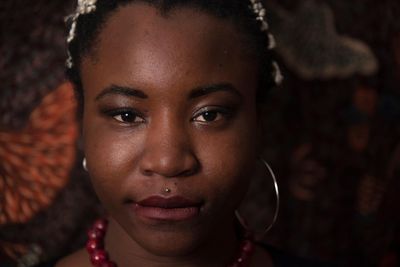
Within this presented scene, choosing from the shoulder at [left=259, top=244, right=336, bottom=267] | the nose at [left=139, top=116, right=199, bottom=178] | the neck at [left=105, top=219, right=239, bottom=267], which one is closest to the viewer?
the nose at [left=139, top=116, right=199, bottom=178]

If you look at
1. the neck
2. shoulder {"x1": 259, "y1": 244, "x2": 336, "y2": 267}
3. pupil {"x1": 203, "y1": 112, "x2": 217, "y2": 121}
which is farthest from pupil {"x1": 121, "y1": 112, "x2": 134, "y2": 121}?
shoulder {"x1": 259, "y1": 244, "x2": 336, "y2": 267}

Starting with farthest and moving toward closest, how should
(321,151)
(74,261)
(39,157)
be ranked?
(321,151), (39,157), (74,261)

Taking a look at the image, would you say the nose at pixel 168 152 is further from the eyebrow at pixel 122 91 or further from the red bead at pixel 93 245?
the red bead at pixel 93 245

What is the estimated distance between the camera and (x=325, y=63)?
1.49 meters

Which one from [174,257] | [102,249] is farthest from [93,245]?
[174,257]

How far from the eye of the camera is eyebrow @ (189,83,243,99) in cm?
90

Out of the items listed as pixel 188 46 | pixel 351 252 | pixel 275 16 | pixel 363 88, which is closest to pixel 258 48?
pixel 188 46

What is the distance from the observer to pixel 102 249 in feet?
3.58

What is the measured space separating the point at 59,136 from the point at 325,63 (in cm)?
64

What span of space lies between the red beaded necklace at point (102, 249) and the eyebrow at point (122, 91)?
0.94 ft

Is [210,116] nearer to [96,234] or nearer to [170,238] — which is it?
[170,238]

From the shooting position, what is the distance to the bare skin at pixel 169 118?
0.88 m

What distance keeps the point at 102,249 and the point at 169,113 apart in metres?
0.34

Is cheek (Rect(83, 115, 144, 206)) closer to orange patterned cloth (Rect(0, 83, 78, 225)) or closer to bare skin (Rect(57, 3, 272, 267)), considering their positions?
bare skin (Rect(57, 3, 272, 267))
